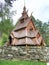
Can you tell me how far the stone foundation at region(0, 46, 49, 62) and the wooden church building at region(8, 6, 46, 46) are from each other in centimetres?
436

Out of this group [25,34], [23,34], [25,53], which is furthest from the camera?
[23,34]

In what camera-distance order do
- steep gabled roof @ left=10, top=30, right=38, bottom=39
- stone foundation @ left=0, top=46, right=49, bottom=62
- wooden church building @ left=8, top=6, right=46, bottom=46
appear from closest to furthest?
1. stone foundation @ left=0, top=46, right=49, bottom=62
2. wooden church building @ left=8, top=6, right=46, bottom=46
3. steep gabled roof @ left=10, top=30, right=38, bottom=39

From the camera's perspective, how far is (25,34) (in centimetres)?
1722

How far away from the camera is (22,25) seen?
18719 millimetres

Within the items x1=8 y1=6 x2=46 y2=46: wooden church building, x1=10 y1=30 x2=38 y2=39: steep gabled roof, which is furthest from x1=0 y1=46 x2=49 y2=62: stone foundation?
x1=10 y1=30 x2=38 y2=39: steep gabled roof

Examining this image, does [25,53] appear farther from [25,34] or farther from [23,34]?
[23,34]

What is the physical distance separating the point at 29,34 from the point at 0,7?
6.11 meters

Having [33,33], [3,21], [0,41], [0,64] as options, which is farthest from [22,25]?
[0,64]

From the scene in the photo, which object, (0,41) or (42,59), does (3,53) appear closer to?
(42,59)

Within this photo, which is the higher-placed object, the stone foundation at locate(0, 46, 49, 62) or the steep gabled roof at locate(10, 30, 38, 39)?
the steep gabled roof at locate(10, 30, 38, 39)

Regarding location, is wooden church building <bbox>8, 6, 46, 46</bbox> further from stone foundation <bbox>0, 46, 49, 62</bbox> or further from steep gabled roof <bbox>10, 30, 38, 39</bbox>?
stone foundation <bbox>0, 46, 49, 62</bbox>

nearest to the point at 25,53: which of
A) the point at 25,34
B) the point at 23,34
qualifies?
the point at 25,34

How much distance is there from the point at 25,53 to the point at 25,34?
5.22 meters

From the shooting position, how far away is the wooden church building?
17.1 meters
